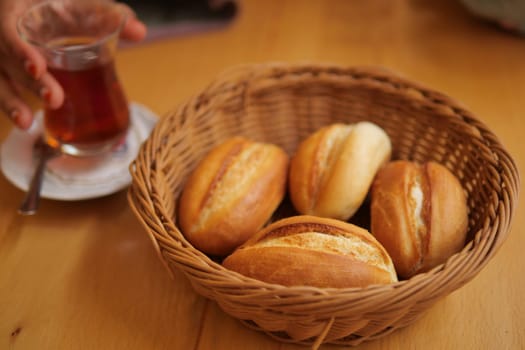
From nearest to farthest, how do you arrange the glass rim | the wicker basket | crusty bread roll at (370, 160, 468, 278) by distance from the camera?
the wicker basket < crusty bread roll at (370, 160, 468, 278) < the glass rim

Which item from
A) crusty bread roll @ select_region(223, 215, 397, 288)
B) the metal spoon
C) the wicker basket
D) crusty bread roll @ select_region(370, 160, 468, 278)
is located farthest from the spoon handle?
crusty bread roll @ select_region(370, 160, 468, 278)

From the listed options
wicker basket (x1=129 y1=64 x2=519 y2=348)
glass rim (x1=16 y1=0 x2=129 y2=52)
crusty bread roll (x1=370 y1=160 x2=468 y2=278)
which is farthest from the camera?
glass rim (x1=16 y1=0 x2=129 y2=52)

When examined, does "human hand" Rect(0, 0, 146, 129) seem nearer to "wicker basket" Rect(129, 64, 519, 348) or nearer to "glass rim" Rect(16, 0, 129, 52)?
"glass rim" Rect(16, 0, 129, 52)

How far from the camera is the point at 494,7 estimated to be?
110 centimetres

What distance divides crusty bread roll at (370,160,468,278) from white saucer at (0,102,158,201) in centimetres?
39

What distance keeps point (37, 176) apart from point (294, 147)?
0.42m

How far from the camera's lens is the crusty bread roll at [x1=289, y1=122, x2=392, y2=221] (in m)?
0.69

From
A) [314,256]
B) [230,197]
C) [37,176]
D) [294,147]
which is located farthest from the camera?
[294,147]

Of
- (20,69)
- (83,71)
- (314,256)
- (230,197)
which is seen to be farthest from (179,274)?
(20,69)

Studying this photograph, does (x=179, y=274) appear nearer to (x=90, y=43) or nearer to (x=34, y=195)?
(x=34, y=195)

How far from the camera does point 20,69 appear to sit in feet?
2.73

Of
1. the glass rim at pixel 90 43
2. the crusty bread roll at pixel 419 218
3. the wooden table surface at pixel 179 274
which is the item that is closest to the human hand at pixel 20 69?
the glass rim at pixel 90 43

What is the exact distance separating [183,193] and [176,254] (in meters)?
0.19

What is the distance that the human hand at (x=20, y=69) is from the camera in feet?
2.41
